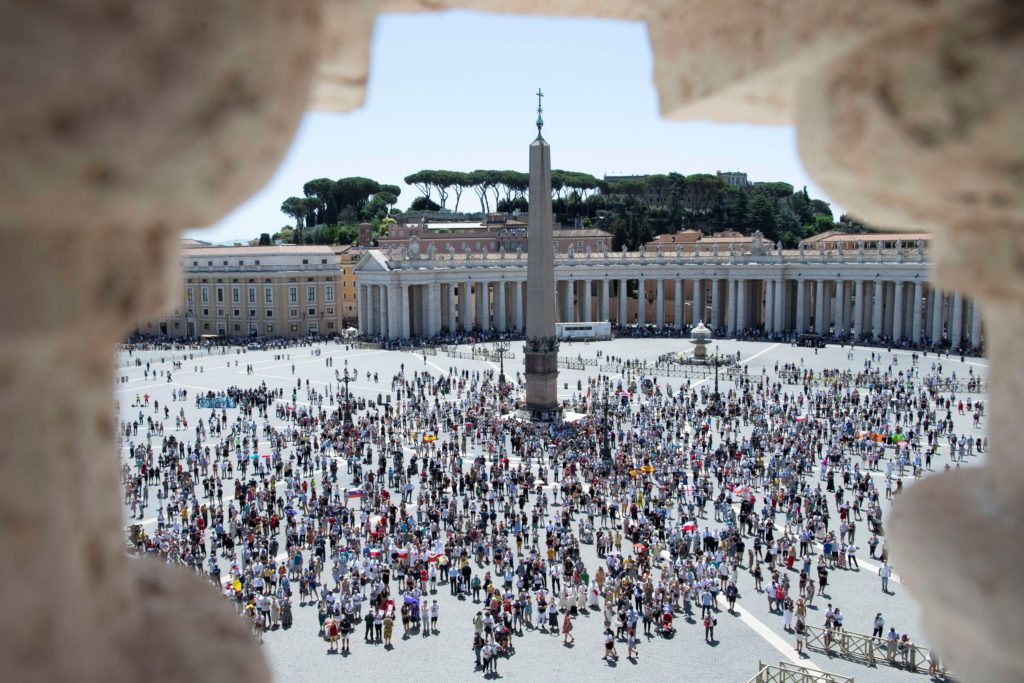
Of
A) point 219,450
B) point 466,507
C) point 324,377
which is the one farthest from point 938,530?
point 324,377

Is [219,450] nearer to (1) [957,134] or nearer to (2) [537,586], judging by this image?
(2) [537,586]

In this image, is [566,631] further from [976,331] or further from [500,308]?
[500,308]

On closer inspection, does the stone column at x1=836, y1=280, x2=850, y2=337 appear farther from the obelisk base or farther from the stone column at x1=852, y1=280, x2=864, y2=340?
→ the obelisk base

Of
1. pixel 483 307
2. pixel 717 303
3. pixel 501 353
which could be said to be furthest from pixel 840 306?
pixel 501 353

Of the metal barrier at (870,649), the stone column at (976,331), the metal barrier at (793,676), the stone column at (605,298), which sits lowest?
the metal barrier at (870,649)

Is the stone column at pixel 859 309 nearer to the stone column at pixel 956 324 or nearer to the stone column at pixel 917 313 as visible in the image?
the stone column at pixel 917 313

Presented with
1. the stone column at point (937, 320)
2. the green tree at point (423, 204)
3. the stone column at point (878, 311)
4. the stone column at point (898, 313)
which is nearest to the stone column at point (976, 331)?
the stone column at point (937, 320)
